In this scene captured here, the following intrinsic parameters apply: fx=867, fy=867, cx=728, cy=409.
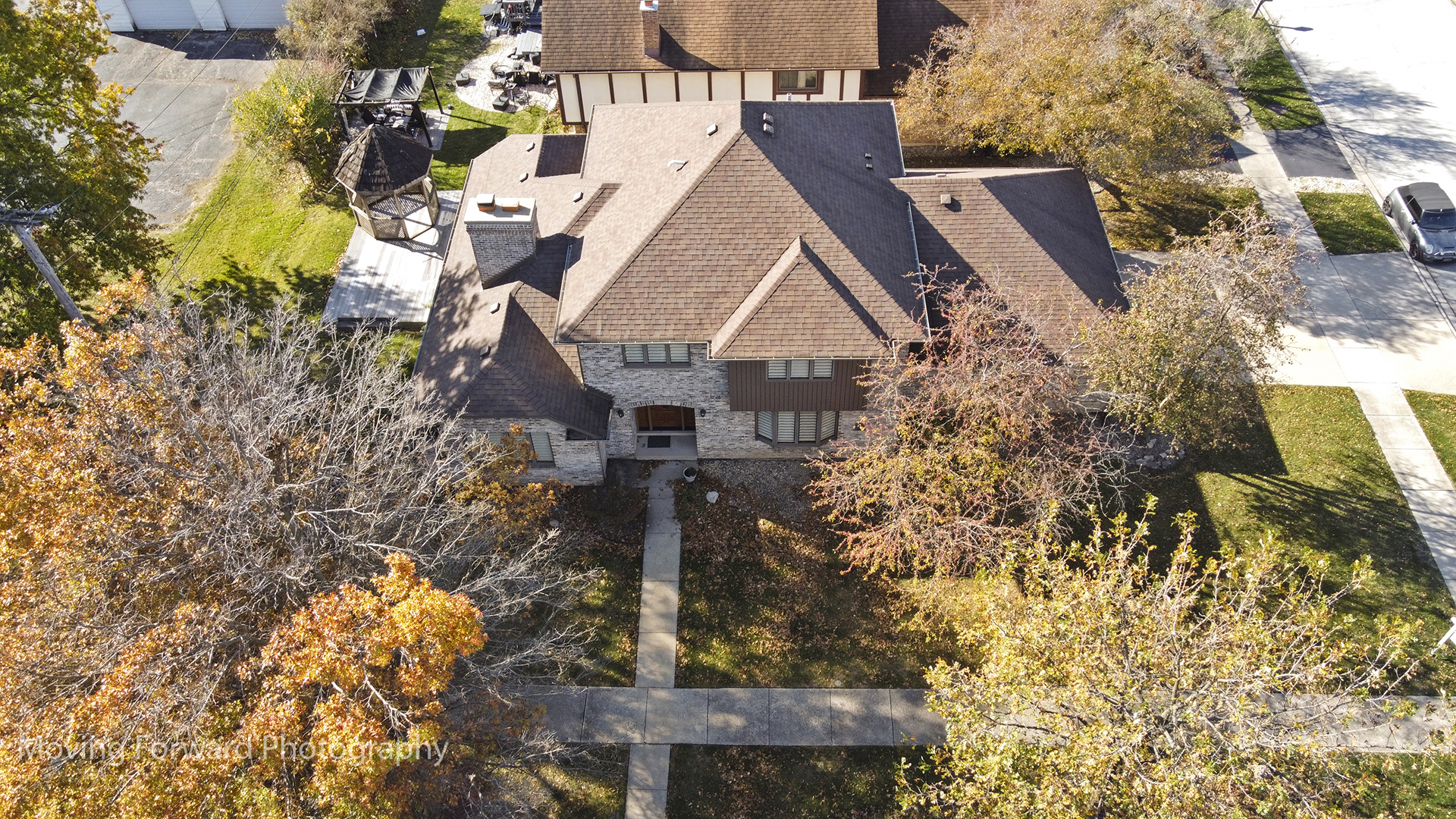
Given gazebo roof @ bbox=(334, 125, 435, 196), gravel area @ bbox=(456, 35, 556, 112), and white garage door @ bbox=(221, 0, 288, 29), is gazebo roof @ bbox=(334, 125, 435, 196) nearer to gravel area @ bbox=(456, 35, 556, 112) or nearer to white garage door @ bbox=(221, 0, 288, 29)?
gravel area @ bbox=(456, 35, 556, 112)

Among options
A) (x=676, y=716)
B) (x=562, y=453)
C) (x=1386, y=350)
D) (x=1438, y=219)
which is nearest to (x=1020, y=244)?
(x=1386, y=350)

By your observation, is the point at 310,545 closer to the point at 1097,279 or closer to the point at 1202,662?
the point at 1202,662

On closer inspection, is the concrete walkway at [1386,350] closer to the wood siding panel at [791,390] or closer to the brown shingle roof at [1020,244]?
the brown shingle roof at [1020,244]

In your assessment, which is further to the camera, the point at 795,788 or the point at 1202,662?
the point at 795,788

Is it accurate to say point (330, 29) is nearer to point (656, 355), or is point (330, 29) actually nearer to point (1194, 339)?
point (656, 355)

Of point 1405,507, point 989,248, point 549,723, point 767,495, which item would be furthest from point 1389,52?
point 549,723

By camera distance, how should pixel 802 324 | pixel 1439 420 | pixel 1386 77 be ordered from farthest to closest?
pixel 1386 77, pixel 1439 420, pixel 802 324
